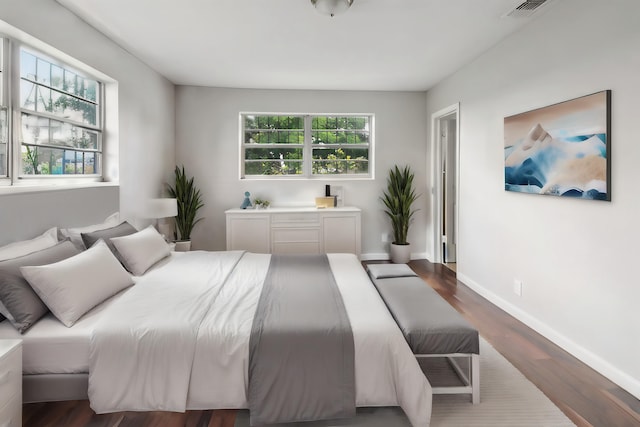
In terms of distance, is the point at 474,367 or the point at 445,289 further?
the point at 445,289

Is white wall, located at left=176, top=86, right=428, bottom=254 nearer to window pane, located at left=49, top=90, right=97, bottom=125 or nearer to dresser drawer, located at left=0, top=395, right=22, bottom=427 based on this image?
window pane, located at left=49, top=90, right=97, bottom=125

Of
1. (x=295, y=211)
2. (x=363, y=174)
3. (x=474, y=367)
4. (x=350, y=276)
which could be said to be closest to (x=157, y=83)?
(x=295, y=211)

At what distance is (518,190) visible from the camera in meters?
3.16

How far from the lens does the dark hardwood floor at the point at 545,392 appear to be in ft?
6.04

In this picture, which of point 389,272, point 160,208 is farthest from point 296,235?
point 389,272

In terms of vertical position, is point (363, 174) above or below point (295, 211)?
above

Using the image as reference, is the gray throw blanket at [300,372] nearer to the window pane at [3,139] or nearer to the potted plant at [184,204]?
the window pane at [3,139]

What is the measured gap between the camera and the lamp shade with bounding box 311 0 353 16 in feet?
8.45

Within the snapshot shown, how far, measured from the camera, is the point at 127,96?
3686 millimetres

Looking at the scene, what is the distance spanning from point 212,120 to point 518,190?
3.99 metres

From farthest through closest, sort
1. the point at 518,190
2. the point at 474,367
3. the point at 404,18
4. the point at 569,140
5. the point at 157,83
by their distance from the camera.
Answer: the point at 157,83 < the point at 518,190 < the point at 404,18 < the point at 569,140 < the point at 474,367

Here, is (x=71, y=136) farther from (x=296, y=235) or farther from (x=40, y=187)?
(x=296, y=235)

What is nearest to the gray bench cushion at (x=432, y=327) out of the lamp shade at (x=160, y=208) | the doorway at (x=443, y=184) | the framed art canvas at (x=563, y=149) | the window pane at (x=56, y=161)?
the framed art canvas at (x=563, y=149)

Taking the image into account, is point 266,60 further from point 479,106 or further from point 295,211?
point 479,106
